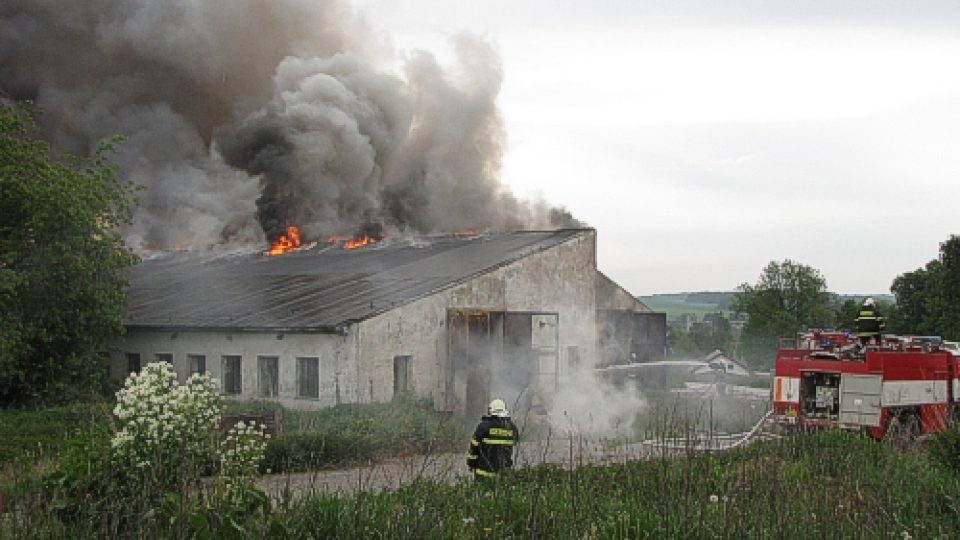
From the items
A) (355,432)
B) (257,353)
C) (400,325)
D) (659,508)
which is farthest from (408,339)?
(659,508)

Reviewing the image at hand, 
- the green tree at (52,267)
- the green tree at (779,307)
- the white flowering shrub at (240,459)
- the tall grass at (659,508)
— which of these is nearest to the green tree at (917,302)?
the green tree at (779,307)

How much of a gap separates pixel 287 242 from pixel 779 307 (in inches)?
1630

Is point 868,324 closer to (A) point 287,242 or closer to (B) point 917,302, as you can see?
(A) point 287,242

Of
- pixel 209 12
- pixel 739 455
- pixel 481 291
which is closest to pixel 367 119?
pixel 209 12

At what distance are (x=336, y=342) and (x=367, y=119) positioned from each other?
2715cm

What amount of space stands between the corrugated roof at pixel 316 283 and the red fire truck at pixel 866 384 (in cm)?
923

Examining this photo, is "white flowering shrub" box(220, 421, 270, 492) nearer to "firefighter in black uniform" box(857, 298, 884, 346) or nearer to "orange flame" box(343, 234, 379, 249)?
"firefighter in black uniform" box(857, 298, 884, 346)

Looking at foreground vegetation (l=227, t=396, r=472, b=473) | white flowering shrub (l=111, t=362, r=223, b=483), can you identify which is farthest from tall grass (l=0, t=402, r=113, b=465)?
white flowering shrub (l=111, t=362, r=223, b=483)

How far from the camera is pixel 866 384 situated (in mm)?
17906

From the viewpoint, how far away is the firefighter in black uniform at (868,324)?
18.7m

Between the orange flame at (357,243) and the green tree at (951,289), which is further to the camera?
the green tree at (951,289)

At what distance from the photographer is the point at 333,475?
53.9ft

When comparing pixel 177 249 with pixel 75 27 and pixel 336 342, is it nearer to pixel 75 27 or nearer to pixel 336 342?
pixel 75 27

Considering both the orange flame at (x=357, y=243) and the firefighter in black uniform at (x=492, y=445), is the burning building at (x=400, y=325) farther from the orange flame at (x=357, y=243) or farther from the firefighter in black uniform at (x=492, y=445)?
the firefighter in black uniform at (x=492, y=445)
